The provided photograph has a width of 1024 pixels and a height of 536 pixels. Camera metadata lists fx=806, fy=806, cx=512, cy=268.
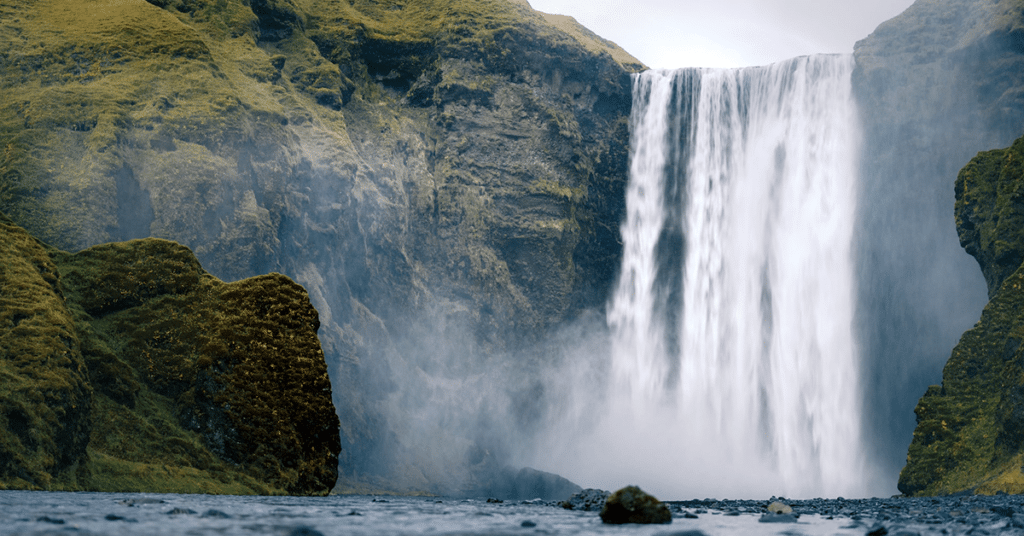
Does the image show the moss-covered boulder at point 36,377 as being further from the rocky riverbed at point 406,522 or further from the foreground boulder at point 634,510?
the foreground boulder at point 634,510

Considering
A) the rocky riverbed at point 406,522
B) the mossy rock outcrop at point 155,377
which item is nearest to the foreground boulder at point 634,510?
the rocky riverbed at point 406,522

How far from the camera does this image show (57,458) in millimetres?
25688

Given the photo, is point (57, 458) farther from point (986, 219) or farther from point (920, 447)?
point (986, 219)

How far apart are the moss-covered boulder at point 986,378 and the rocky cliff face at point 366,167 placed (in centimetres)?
2560

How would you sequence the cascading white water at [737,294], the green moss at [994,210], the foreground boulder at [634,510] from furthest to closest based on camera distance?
the cascading white water at [737,294] < the green moss at [994,210] < the foreground boulder at [634,510]

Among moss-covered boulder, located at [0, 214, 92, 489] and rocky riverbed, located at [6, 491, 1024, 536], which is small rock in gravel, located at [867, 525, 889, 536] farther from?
moss-covered boulder, located at [0, 214, 92, 489]

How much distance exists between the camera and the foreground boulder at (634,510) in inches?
563

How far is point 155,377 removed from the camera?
32.4 m

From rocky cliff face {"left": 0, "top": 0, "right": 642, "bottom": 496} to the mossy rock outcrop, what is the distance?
9.96m

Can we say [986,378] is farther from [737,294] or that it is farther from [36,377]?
[36,377]

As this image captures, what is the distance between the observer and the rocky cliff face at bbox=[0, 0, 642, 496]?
46156 millimetres

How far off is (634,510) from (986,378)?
32.9 metres

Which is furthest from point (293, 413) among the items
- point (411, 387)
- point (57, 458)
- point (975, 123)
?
point (975, 123)

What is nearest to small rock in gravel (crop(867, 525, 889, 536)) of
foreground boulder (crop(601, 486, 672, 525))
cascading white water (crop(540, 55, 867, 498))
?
foreground boulder (crop(601, 486, 672, 525))
